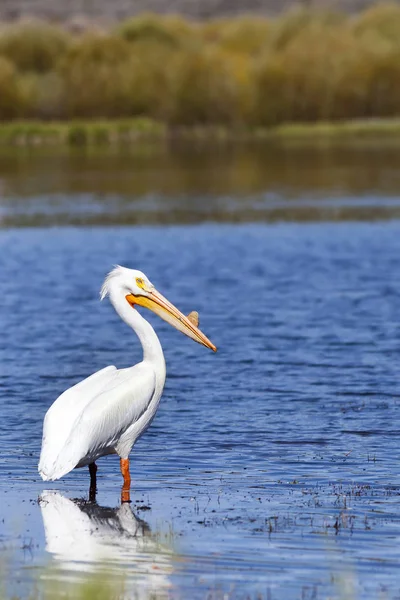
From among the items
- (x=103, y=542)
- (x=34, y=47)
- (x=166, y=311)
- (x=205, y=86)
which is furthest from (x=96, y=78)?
(x=103, y=542)

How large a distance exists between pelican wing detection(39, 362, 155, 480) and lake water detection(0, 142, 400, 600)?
312mm

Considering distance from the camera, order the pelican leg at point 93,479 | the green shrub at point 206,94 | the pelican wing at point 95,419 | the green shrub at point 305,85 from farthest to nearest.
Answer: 1. the green shrub at point 305,85
2. the green shrub at point 206,94
3. the pelican leg at point 93,479
4. the pelican wing at point 95,419

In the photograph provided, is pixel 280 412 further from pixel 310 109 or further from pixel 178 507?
pixel 310 109

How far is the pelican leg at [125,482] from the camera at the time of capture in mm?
7987

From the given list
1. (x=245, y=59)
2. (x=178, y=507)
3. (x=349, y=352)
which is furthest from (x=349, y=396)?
(x=245, y=59)

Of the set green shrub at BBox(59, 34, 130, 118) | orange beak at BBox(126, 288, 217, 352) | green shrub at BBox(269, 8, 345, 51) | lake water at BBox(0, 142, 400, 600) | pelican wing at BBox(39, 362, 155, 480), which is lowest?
green shrub at BBox(269, 8, 345, 51)

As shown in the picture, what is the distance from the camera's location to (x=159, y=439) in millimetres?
9625

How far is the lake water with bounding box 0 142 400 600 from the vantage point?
6703 millimetres

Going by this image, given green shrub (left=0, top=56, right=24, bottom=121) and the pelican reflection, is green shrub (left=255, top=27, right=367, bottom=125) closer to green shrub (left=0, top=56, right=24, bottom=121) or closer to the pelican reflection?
green shrub (left=0, top=56, right=24, bottom=121)

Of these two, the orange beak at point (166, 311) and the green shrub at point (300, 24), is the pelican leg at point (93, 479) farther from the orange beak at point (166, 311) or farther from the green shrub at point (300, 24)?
the green shrub at point (300, 24)

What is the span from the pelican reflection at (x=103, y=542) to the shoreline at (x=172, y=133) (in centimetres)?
5015

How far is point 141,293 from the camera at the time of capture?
337 inches

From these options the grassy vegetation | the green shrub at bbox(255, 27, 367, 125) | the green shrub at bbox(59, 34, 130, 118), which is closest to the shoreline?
the grassy vegetation

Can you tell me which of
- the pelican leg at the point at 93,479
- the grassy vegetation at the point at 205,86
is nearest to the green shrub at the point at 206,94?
the grassy vegetation at the point at 205,86
